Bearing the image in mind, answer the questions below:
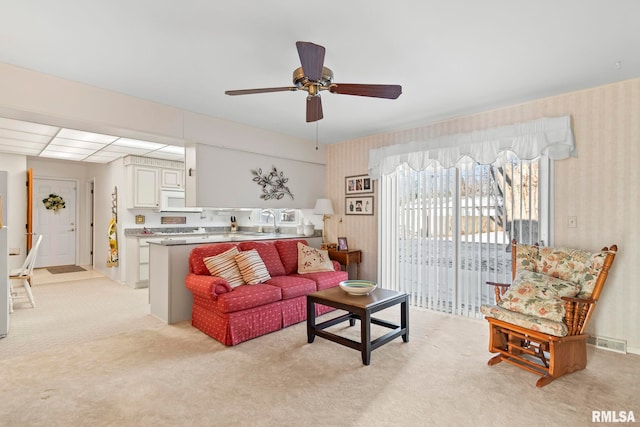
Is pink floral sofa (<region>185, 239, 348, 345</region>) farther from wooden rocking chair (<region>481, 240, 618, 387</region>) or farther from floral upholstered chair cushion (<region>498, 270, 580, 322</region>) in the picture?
floral upholstered chair cushion (<region>498, 270, 580, 322</region>)

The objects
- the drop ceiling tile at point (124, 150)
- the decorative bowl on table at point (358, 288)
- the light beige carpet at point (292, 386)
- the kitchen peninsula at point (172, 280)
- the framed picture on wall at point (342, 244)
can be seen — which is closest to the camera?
the light beige carpet at point (292, 386)

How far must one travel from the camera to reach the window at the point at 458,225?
3.54 metres

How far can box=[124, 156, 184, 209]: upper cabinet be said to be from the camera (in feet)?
18.8

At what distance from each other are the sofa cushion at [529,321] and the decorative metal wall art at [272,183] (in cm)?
315

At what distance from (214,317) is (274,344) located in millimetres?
659

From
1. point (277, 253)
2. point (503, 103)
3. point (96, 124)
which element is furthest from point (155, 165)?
point (503, 103)

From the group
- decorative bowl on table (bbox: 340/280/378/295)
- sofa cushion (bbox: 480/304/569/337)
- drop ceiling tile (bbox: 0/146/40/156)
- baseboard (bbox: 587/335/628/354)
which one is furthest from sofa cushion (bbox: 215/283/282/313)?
drop ceiling tile (bbox: 0/146/40/156)

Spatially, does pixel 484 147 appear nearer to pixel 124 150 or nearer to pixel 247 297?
pixel 247 297

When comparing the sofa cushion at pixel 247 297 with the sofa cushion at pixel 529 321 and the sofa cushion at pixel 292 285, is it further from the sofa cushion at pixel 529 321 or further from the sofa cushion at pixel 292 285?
the sofa cushion at pixel 529 321

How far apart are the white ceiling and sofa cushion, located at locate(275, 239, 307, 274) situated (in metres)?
1.88

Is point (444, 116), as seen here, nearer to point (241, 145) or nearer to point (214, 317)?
point (241, 145)

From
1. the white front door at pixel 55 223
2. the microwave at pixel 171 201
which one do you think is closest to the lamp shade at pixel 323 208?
the microwave at pixel 171 201

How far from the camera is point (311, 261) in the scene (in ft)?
14.3

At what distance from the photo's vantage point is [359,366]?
2.69 metres
